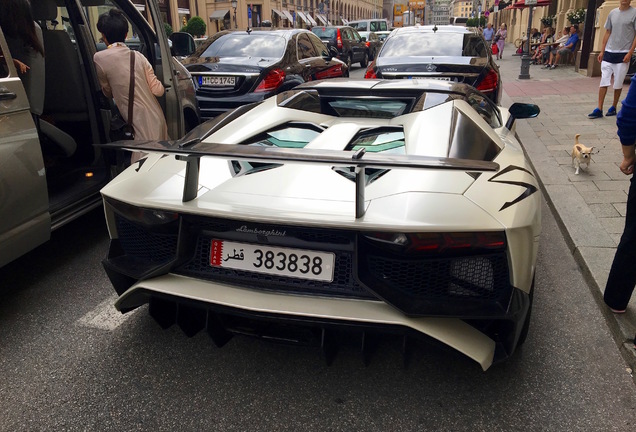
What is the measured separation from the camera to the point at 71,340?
9.62ft

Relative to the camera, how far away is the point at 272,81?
7973 millimetres

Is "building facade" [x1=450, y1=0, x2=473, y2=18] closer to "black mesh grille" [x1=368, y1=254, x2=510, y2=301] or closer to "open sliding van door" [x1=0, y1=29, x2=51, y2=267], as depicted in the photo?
"open sliding van door" [x1=0, y1=29, x2=51, y2=267]

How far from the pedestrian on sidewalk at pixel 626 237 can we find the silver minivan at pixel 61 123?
3.39 meters

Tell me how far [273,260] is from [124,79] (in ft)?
10.0

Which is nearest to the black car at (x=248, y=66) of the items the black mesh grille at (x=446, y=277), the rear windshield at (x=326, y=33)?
the black mesh grille at (x=446, y=277)

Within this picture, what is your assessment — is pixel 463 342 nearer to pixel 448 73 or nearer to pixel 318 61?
pixel 448 73

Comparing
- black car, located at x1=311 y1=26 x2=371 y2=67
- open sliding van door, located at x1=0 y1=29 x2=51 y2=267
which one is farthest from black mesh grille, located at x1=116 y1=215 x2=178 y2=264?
black car, located at x1=311 y1=26 x2=371 y2=67

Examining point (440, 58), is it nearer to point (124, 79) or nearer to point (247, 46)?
point (247, 46)

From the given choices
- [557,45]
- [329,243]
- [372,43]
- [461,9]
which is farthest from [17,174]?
[461,9]

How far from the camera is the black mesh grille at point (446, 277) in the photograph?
2117mm

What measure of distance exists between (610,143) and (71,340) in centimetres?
711

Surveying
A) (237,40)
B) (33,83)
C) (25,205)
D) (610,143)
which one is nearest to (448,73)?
(610,143)

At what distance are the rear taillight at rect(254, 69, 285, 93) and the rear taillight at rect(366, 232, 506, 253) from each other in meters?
6.21

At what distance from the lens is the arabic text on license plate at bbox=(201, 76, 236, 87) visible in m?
7.84
